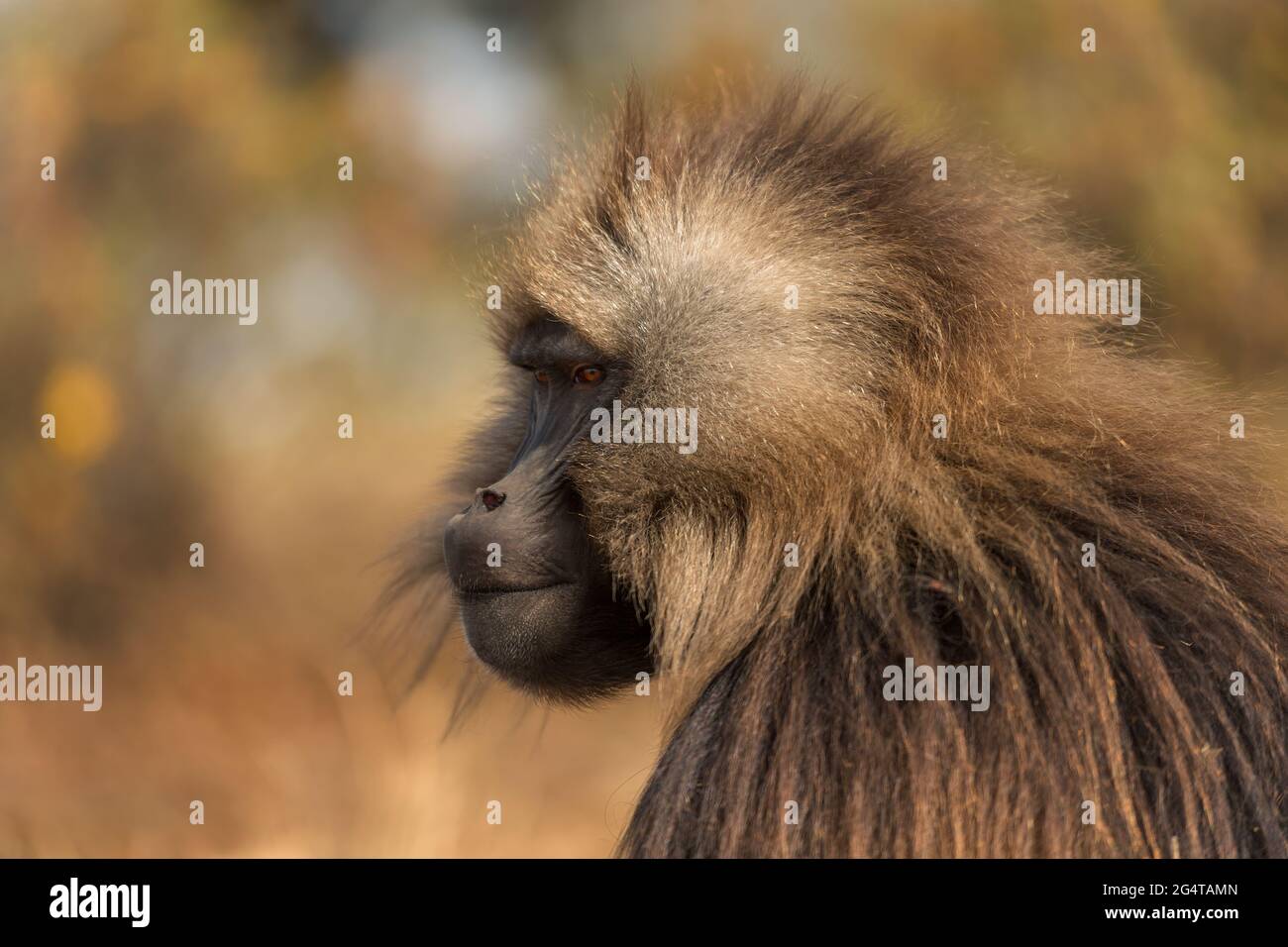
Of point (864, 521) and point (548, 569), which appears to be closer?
point (864, 521)

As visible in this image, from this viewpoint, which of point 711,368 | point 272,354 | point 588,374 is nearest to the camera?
point 711,368

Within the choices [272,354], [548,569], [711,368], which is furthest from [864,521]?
[272,354]

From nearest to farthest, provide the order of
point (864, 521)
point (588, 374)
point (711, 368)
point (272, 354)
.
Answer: point (864, 521) < point (711, 368) < point (588, 374) < point (272, 354)

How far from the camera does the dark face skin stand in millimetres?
3463

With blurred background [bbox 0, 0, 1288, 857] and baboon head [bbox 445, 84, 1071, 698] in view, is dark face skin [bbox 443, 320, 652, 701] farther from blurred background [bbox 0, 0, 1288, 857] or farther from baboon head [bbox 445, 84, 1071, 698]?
blurred background [bbox 0, 0, 1288, 857]

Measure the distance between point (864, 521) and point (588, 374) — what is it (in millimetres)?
895

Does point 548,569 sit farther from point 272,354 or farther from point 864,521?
point 272,354

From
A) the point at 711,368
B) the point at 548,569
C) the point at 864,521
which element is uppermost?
the point at 711,368

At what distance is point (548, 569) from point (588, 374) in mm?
554

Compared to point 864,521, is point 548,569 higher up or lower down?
lower down

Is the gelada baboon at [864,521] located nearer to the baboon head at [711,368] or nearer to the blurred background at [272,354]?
the baboon head at [711,368]

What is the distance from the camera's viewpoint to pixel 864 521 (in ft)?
10.5

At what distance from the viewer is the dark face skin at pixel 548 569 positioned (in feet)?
11.4

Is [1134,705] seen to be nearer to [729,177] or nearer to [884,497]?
[884,497]
